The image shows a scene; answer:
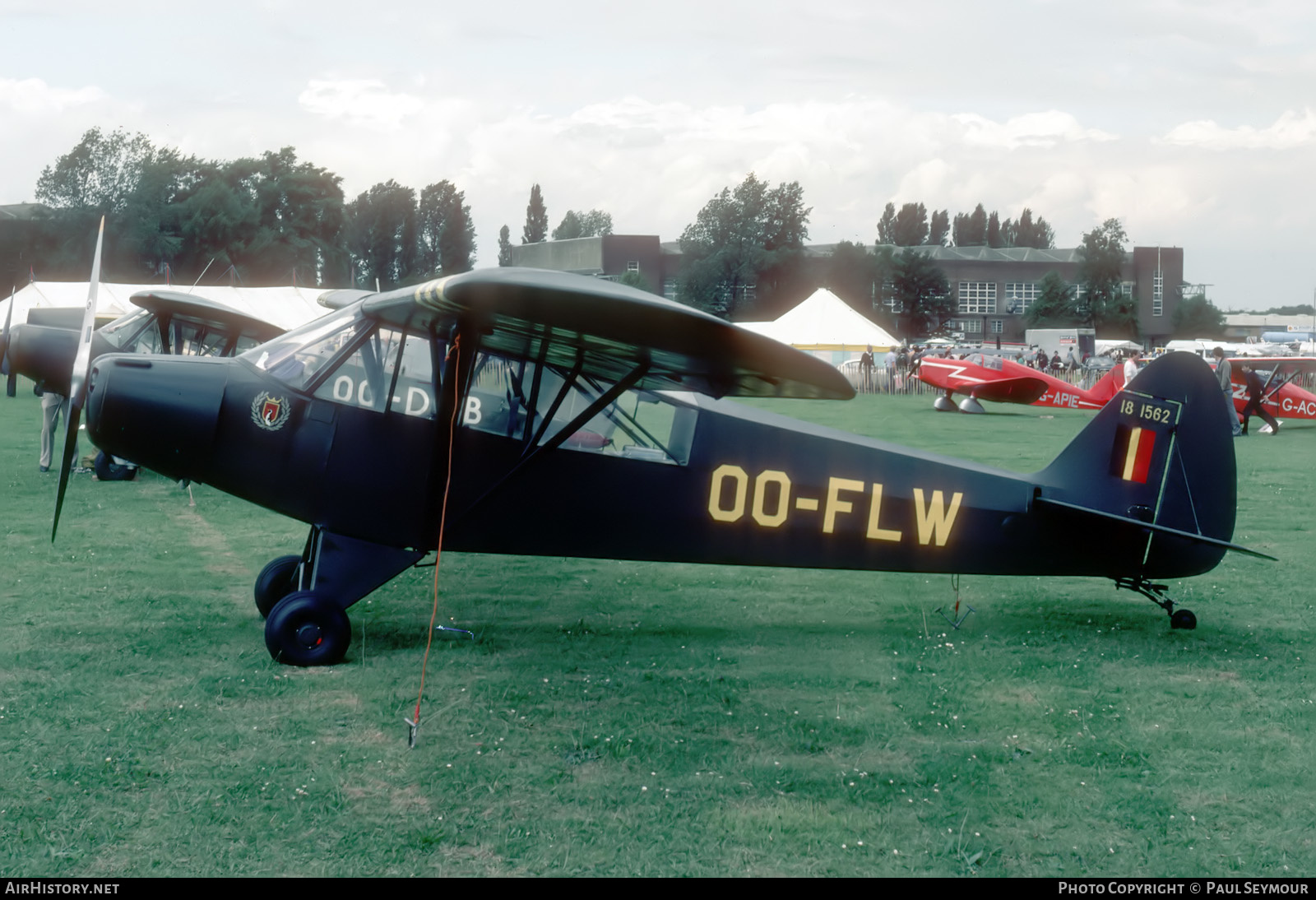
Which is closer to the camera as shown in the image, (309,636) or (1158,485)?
(309,636)

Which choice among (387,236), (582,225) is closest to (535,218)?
(582,225)

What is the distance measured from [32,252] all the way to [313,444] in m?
76.4

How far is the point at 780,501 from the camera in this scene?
7.00 metres

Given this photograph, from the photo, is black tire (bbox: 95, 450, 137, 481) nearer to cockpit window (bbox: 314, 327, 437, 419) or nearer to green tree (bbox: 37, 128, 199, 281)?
cockpit window (bbox: 314, 327, 437, 419)

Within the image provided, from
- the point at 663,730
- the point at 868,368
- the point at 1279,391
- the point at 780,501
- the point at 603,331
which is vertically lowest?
the point at 663,730

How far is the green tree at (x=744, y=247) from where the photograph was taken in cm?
9612

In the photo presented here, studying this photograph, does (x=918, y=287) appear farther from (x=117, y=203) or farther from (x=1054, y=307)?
(x=117, y=203)

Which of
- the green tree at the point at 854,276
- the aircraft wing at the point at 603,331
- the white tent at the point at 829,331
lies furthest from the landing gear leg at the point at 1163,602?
the green tree at the point at 854,276

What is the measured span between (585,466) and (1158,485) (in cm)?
370

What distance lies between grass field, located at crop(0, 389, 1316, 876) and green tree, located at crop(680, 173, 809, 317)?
83.8 m

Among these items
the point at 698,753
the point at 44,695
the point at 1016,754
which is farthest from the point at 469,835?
the point at 44,695

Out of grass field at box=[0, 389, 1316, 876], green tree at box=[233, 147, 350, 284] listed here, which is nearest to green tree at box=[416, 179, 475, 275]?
green tree at box=[233, 147, 350, 284]

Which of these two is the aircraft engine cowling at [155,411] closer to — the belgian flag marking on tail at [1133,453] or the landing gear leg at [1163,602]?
the belgian flag marking on tail at [1133,453]

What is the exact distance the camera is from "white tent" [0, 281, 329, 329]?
1210 inches
